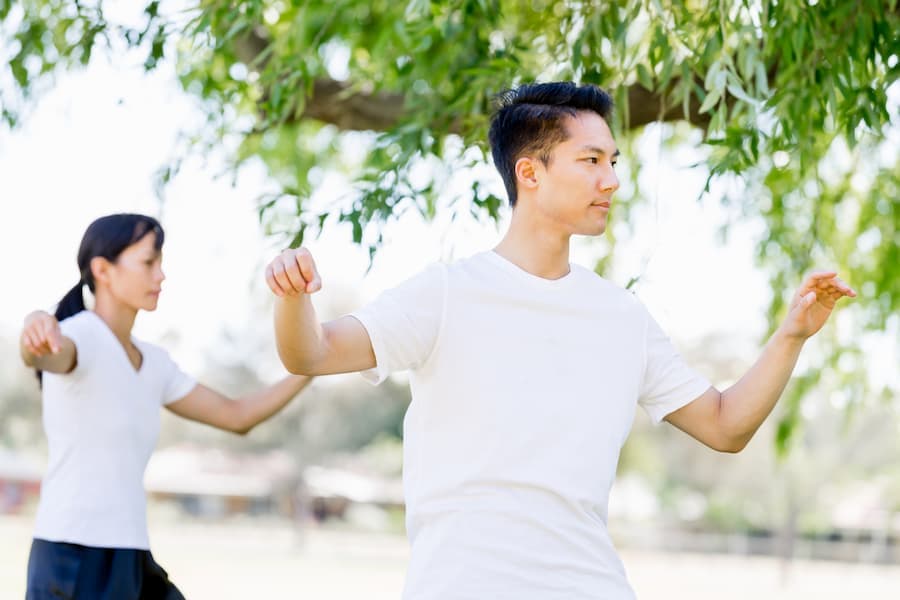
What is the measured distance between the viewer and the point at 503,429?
6.89 ft

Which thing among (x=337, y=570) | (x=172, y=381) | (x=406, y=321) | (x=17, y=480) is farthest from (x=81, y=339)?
(x=17, y=480)

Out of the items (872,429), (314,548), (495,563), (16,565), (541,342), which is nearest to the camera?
(495,563)

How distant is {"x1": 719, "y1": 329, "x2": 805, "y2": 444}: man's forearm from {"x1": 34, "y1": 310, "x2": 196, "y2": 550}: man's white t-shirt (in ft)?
4.94

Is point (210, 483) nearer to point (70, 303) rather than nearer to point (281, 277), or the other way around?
point (70, 303)

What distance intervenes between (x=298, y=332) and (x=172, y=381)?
5.40 ft

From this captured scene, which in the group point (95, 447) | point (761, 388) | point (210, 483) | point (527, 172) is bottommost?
point (210, 483)

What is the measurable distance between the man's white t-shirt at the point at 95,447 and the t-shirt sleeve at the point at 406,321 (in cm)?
124

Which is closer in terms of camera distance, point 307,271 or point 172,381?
point 307,271

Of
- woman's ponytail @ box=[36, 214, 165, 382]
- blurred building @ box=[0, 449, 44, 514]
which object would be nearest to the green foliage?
woman's ponytail @ box=[36, 214, 165, 382]

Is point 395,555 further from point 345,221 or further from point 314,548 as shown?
point 345,221

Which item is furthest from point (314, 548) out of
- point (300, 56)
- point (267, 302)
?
point (300, 56)

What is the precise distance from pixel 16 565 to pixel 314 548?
15196 millimetres

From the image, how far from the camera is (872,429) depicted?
128 ft

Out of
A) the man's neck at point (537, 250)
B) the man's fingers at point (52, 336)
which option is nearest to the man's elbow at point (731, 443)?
the man's neck at point (537, 250)
